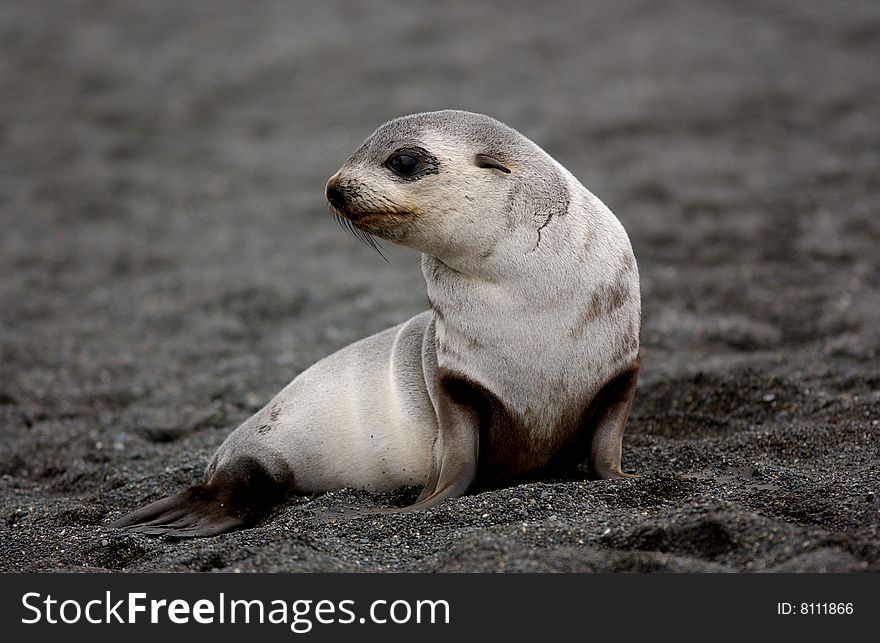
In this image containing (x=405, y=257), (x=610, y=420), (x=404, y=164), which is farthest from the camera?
(x=405, y=257)

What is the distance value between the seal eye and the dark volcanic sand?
1331 millimetres

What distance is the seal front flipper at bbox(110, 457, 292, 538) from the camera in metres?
4.57

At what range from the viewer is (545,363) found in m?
4.37

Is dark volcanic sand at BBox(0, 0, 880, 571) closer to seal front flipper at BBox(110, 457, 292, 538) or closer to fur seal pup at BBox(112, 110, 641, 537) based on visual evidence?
seal front flipper at BBox(110, 457, 292, 538)

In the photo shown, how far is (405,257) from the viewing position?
32.2 feet

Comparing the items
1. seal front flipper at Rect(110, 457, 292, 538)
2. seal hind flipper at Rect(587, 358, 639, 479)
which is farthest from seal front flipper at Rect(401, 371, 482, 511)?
seal front flipper at Rect(110, 457, 292, 538)

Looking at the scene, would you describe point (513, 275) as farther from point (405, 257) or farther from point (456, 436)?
point (405, 257)

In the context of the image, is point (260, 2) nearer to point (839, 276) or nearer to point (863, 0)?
point (863, 0)

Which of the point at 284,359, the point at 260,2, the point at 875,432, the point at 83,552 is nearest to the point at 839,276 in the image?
the point at 875,432

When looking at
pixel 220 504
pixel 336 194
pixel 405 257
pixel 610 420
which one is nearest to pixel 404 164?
pixel 336 194

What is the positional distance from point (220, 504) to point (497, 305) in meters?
1.51

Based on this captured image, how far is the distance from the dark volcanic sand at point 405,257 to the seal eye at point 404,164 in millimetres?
1331

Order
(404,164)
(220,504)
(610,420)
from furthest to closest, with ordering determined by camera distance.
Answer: (220,504) → (610,420) → (404,164)

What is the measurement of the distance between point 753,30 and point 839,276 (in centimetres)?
719
